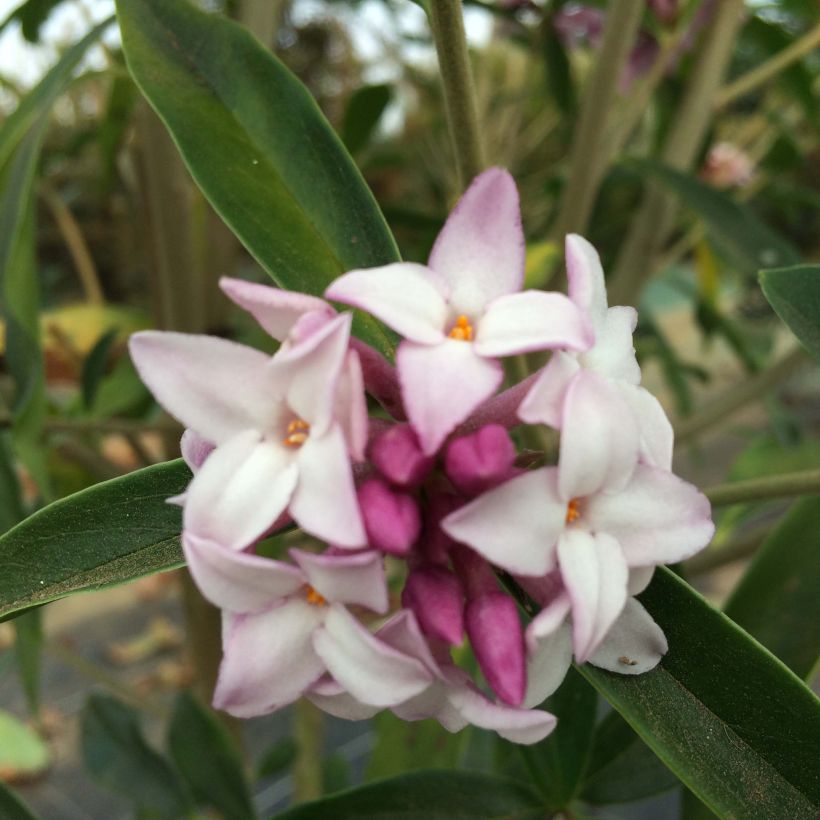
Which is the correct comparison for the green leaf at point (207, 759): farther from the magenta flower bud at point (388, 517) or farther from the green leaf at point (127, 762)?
the magenta flower bud at point (388, 517)

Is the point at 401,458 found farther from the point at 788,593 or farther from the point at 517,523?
the point at 788,593

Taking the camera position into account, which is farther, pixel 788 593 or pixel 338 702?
pixel 788 593

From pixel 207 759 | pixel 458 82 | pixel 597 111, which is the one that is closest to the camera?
pixel 458 82

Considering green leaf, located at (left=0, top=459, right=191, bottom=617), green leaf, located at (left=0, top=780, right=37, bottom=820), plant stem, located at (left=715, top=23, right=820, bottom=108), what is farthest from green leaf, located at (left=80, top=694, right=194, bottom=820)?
plant stem, located at (left=715, top=23, right=820, bottom=108)

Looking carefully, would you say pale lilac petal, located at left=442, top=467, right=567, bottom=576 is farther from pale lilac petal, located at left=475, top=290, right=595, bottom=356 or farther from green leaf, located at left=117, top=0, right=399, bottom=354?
green leaf, located at left=117, top=0, right=399, bottom=354

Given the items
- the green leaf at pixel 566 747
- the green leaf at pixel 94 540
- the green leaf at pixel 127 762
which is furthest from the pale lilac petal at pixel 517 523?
the green leaf at pixel 127 762

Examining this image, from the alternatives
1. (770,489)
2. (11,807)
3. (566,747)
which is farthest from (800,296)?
(11,807)

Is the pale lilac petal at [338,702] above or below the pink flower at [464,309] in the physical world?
below
